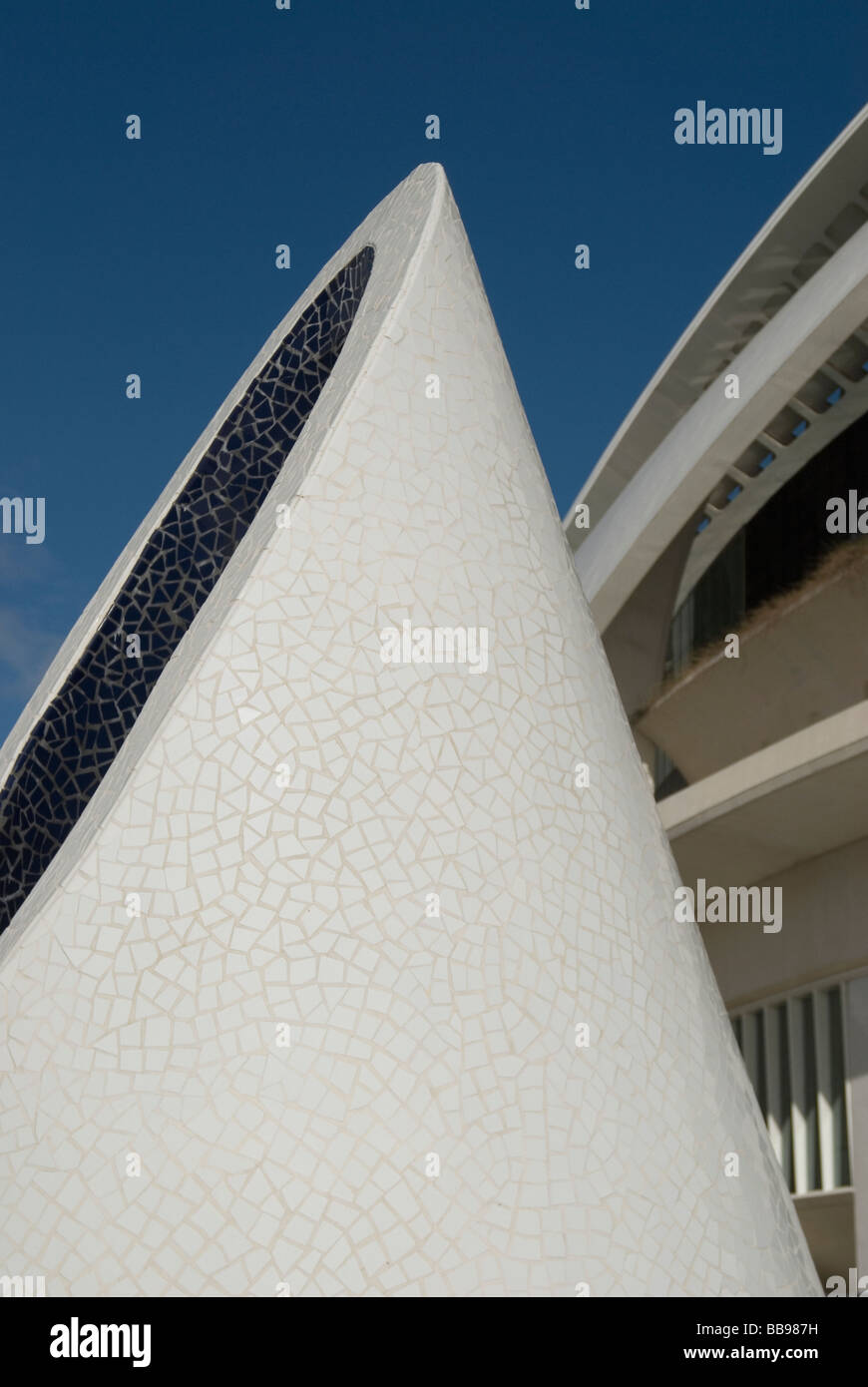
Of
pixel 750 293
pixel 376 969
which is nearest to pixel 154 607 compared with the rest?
pixel 376 969

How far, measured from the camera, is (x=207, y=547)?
5812 millimetres


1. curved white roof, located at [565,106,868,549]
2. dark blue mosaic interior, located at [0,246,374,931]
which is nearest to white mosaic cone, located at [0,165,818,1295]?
dark blue mosaic interior, located at [0,246,374,931]

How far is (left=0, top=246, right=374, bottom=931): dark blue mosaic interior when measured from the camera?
5598mm

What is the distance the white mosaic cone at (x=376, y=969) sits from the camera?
3279mm

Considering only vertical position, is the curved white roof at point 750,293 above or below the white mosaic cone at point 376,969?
above

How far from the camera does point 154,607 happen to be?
18.9 ft

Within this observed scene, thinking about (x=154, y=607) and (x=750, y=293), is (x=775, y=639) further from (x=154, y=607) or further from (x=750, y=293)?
(x=154, y=607)

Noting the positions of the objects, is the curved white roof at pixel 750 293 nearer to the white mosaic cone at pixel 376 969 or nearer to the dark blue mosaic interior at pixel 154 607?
the dark blue mosaic interior at pixel 154 607

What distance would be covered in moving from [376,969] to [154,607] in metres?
2.72

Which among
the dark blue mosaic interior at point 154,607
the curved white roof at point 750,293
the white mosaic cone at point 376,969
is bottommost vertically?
the white mosaic cone at point 376,969

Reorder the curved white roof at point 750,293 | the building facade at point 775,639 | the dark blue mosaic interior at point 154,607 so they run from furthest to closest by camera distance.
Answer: the curved white roof at point 750,293, the building facade at point 775,639, the dark blue mosaic interior at point 154,607

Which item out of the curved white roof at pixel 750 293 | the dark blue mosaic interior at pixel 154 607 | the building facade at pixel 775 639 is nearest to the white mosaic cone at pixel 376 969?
the dark blue mosaic interior at pixel 154 607

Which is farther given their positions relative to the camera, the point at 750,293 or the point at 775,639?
the point at 750,293

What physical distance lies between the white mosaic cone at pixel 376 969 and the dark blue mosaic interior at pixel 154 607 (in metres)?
1.51
